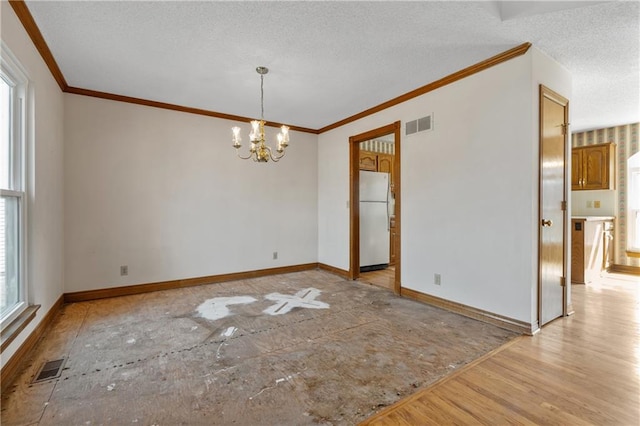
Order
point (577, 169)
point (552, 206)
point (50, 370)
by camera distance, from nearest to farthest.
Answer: point (50, 370)
point (552, 206)
point (577, 169)

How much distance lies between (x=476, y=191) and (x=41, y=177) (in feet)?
14.1

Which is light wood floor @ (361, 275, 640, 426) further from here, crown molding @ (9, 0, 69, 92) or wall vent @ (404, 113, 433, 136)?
crown molding @ (9, 0, 69, 92)

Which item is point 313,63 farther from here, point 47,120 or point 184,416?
point 184,416

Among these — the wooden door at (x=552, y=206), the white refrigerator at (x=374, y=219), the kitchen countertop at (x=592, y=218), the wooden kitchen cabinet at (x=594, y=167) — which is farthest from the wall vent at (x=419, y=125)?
the wooden kitchen cabinet at (x=594, y=167)

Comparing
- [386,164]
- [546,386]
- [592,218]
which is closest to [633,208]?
[592,218]

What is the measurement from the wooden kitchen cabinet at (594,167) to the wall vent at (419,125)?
12.9 feet

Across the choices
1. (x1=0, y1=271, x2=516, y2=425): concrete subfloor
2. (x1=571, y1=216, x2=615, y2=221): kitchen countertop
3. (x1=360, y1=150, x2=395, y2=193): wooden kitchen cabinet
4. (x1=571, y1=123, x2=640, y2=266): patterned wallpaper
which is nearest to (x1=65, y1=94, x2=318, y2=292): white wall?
(x1=0, y1=271, x2=516, y2=425): concrete subfloor

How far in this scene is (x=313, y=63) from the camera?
303cm

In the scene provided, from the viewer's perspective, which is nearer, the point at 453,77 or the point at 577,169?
the point at 453,77

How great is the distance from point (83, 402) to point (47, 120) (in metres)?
2.72

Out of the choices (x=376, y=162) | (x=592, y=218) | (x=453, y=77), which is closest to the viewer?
(x=453, y=77)

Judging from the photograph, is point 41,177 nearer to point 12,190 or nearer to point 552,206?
point 12,190

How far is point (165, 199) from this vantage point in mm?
4277

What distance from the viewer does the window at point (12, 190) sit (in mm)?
2197
